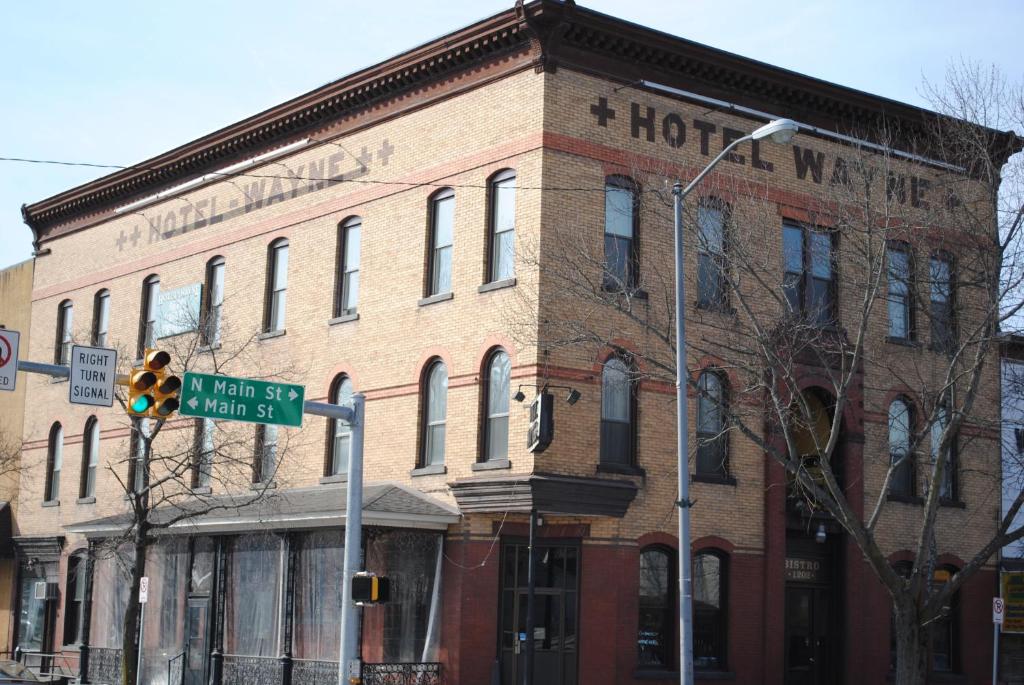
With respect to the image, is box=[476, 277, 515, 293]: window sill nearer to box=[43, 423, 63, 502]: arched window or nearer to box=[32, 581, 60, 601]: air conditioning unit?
box=[32, 581, 60, 601]: air conditioning unit

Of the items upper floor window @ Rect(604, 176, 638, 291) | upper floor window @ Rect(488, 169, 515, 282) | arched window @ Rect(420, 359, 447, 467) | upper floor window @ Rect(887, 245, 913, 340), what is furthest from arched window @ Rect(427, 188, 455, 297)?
upper floor window @ Rect(887, 245, 913, 340)

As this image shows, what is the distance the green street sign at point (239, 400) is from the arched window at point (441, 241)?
8.58 meters

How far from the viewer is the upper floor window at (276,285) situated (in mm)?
32406

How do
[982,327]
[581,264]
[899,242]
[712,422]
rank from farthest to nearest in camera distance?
1. [899,242]
2. [712,422]
3. [581,264]
4. [982,327]

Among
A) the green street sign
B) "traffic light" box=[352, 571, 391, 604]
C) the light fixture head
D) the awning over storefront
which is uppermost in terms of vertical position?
the light fixture head

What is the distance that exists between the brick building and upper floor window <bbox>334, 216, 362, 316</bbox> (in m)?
0.07

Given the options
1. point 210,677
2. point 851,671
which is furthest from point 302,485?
point 851,671

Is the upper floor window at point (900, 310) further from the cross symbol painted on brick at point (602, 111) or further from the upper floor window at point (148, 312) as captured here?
the upper floor window at point (148, 312)

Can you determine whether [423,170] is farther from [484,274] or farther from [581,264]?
[581,264]

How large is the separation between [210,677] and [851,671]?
1362 cm

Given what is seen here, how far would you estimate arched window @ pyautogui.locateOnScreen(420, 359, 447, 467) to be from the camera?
27453mm

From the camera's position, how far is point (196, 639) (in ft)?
103

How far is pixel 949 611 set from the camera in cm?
3095

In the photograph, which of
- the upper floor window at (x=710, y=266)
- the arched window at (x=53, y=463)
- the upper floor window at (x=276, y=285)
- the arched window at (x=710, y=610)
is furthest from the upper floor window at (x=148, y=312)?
the arched window at (x=710, y=610)
